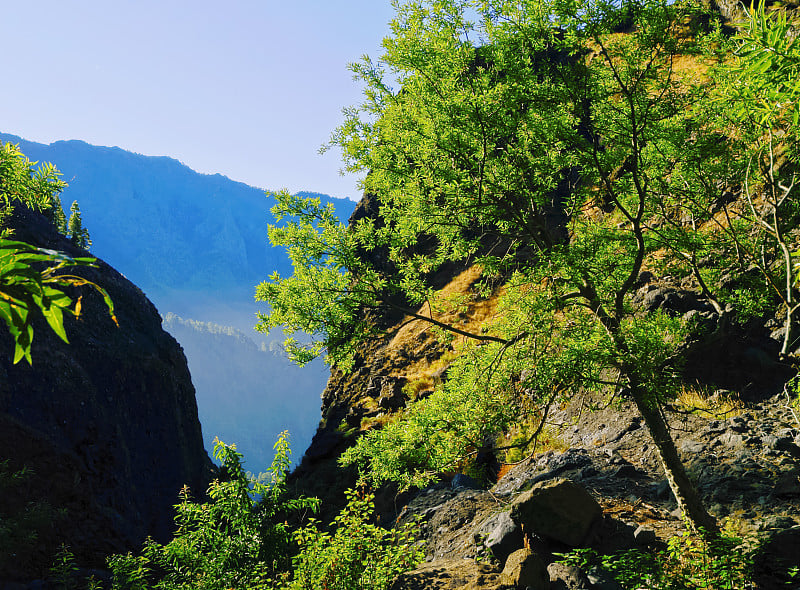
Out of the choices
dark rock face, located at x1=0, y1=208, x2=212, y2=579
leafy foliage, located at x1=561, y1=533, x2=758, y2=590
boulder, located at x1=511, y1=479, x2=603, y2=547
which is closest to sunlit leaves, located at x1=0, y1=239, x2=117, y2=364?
leafy foliage, located at x1=561, y1=533, x2=758, y2=590

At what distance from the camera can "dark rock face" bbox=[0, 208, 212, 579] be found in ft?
63.6

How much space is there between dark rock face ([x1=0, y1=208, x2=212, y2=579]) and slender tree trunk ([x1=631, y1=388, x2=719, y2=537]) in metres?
19.5

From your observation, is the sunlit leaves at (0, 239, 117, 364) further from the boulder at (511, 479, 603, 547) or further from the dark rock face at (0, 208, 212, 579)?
the dark rock face at (0, 208, 212, 579)

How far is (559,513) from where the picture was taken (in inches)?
274

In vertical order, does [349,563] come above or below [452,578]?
above

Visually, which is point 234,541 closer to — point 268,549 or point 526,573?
point 268,549

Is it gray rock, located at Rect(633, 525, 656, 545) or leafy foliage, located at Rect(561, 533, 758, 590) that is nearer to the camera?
leafy foliage, located at Rect(561, 533, 758, 590)

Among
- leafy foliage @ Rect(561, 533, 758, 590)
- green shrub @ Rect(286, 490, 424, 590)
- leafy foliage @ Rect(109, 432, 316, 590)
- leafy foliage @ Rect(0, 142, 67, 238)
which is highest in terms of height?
leafy foliage @ Rect(0, 142, 67, 238)

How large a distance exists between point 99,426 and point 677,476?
86.1ft

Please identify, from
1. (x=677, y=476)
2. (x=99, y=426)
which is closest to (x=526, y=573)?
(x=677, y=476)

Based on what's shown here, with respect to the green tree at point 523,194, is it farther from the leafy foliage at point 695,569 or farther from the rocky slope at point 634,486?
the leafy foliage at point 695,569

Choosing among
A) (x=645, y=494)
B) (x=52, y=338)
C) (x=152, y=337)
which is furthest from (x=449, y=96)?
(x=152, y=337)

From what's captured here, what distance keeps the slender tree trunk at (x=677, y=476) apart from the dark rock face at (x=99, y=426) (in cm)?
1948

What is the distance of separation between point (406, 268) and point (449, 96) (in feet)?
9.03
